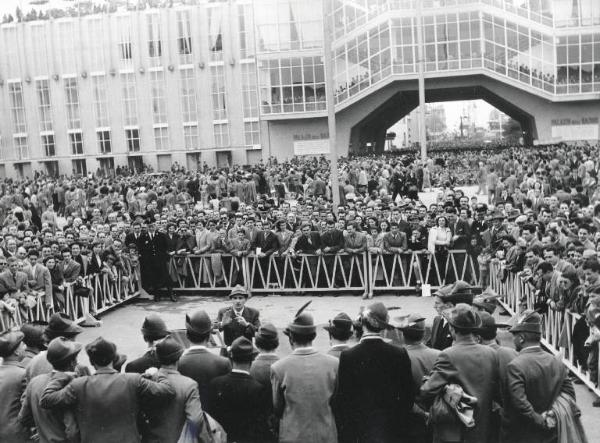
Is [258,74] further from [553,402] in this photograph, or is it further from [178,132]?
[553,402]

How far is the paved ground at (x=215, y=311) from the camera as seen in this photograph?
1248 cm

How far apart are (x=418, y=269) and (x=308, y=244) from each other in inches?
94.2

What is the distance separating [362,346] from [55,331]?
9.75 ft

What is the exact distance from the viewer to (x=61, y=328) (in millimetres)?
6418

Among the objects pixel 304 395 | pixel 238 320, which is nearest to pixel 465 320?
pixel 304 395

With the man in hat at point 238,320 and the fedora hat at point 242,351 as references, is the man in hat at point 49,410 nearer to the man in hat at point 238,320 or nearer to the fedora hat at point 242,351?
the fedora hat at point 242,351

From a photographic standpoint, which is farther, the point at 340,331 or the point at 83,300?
the point at 83,300

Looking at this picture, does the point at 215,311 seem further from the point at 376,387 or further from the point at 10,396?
the point at 376,387

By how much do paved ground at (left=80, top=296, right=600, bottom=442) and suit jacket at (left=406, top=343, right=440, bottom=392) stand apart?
18.0ft

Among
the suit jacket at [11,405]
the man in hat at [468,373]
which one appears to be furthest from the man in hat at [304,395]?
the suit jacket at [11,405]

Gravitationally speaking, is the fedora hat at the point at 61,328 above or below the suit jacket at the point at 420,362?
above

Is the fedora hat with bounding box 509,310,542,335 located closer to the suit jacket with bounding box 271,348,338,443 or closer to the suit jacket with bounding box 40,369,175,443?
the suit jacket with bounding box 271,348,338,443

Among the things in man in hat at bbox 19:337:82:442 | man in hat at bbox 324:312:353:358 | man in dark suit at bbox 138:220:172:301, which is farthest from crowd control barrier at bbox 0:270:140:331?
man in hat at bbox 324:312:353:358

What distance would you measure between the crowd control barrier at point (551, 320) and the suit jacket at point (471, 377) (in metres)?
1.72
